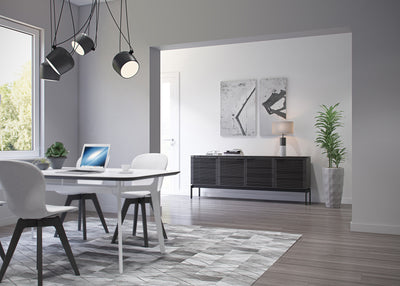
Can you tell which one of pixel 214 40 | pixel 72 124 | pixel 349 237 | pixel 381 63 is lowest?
pixel 349 237

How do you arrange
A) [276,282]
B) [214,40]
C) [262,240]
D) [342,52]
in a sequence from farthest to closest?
[342,52] < [214,40] < [262,240] < [276,282]

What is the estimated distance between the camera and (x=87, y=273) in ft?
9.76

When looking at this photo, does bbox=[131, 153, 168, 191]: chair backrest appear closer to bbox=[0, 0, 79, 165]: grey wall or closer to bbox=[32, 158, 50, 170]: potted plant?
bbox=[32, 158, 50, 170]: potted plant

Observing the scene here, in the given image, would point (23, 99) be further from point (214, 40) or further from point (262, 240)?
point (262, 240)

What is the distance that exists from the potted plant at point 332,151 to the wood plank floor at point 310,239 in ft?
0.76

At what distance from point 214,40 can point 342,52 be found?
2468 mm

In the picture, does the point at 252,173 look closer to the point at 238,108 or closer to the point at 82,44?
the point at 238,108

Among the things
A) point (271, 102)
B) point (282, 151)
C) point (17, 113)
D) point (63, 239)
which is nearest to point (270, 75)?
point (271, 102)

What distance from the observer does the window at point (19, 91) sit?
16.0 ft

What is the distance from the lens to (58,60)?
323cm

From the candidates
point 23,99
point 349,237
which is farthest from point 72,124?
point 349,237

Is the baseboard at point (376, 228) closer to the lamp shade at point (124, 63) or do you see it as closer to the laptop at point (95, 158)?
the laptop at point (95, 158)

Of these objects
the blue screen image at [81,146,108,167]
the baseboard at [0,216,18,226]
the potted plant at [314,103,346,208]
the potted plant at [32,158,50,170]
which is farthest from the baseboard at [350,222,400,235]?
the baseboard at [0,216,18,226]

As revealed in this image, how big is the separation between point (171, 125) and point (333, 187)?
10.1 feet
